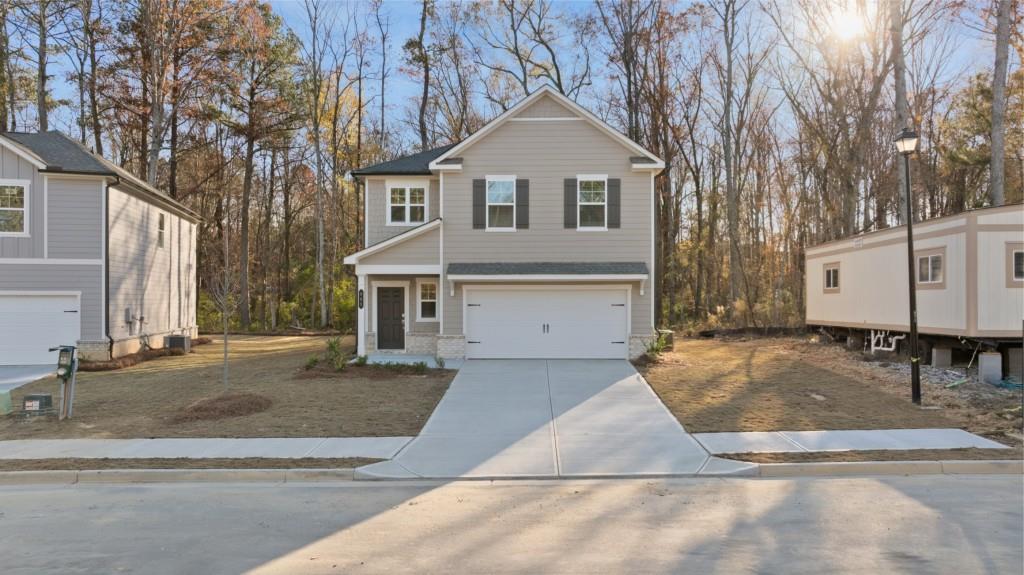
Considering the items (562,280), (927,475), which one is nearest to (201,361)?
(562,280)

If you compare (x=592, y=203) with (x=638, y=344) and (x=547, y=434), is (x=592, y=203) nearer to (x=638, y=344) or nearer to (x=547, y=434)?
(x=638, y=344)

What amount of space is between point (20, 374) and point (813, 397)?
754 inches

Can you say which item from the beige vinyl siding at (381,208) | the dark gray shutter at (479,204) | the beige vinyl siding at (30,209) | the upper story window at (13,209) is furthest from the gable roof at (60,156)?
the dark gray shutter at (479,204)

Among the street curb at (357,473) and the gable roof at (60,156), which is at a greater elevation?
the gable roof at (60,156)

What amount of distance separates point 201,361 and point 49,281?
464 centimetres

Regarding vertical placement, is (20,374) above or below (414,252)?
below

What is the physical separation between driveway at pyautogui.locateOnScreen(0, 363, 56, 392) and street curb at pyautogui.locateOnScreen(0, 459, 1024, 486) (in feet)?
29.2

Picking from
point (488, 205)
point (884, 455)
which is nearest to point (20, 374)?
point (488, 205)

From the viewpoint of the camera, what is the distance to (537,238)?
18875 mm

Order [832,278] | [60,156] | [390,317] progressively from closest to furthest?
[60,156] → [390,317] → [832,278]

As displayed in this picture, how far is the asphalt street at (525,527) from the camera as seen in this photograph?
16.5ft

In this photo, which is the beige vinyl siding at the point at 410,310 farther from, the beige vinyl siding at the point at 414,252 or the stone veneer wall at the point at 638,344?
the stone veneer wall at the point at 638,344

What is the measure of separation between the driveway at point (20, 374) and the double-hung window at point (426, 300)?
32.2 ft

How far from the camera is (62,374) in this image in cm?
1070
